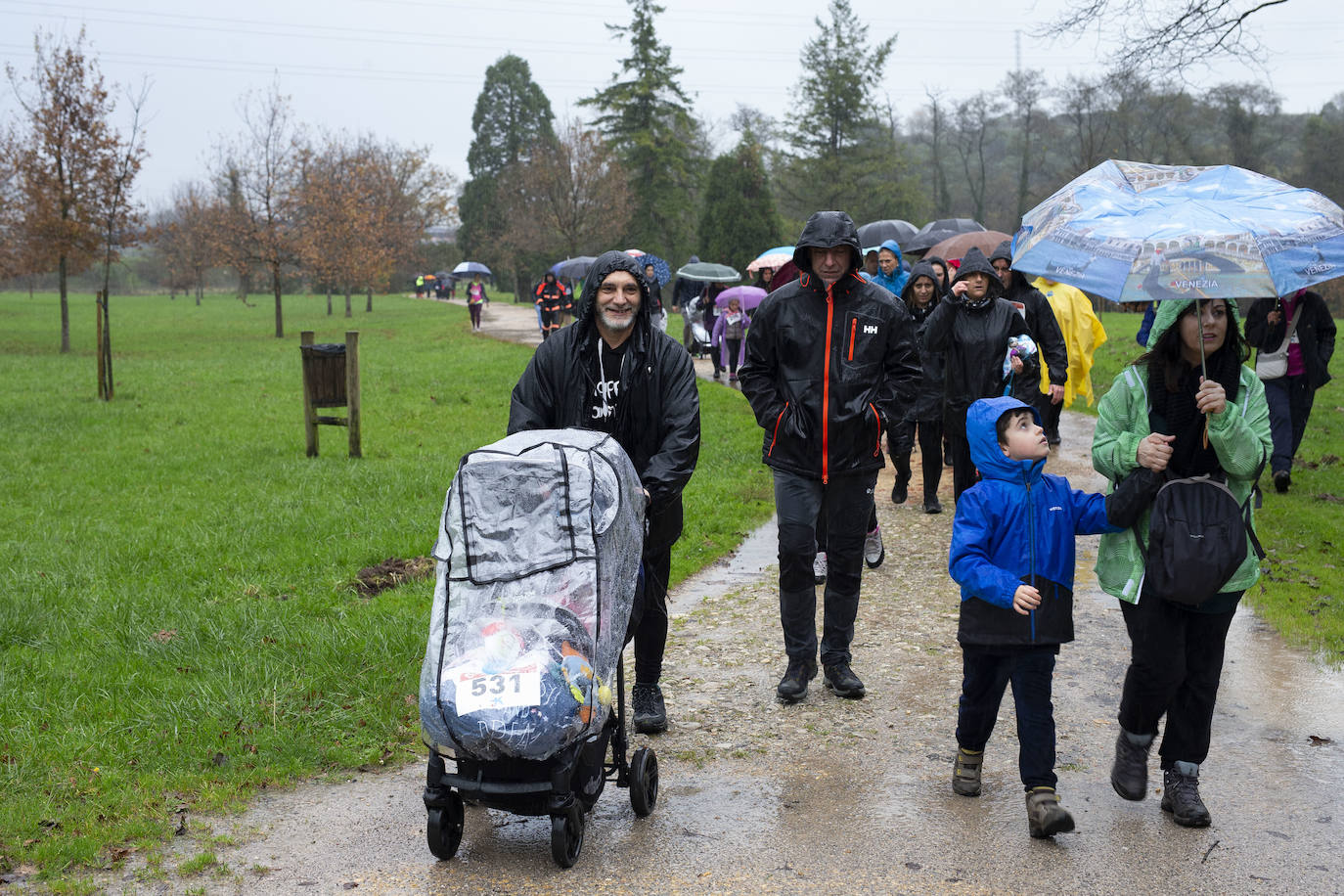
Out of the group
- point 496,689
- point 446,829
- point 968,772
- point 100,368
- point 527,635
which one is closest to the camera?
point 496,689

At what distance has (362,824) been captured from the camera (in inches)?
174

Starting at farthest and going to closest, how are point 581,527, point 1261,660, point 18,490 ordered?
point 18,490 < point 1261,660 < point 581,527

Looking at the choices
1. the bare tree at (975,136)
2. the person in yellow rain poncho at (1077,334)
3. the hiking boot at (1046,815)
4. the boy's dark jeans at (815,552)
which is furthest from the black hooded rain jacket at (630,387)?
the bare tree at (975,136)

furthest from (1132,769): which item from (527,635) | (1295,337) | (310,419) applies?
(310,419)

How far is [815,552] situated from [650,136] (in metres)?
52.7

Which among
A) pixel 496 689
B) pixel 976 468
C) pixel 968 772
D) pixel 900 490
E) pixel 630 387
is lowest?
pixel 968 772

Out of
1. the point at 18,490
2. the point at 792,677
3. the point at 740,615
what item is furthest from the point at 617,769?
the point at 18,490

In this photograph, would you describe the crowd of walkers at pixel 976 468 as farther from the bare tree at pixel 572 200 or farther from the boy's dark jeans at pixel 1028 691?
the bare tree at pixel 572 200

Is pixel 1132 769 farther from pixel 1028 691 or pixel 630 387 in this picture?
pixel 630 387

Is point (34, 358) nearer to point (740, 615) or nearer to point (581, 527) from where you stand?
point (740, 615)

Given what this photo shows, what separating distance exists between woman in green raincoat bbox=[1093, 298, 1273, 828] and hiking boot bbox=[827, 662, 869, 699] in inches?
58.5

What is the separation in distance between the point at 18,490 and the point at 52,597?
4.62m

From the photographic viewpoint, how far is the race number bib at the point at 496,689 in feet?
11.9

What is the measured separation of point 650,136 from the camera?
184 ft
